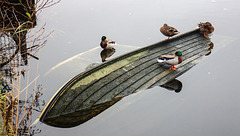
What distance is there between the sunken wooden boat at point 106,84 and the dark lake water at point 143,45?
25 centimetres

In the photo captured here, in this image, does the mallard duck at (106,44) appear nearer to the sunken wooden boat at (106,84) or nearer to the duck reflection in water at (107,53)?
the duck reflection in water at (107,53)

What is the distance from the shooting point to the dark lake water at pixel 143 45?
25.2 feet

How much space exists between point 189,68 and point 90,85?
479 cm

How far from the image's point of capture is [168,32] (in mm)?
11141

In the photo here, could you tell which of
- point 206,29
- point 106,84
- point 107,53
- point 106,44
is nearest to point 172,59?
point 106,84

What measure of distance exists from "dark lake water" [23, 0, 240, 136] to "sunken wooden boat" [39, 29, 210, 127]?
252 mm

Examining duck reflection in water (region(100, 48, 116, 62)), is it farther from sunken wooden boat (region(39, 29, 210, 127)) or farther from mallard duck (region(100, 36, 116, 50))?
sunken wooden boat (region(39, 29, 210, 127))

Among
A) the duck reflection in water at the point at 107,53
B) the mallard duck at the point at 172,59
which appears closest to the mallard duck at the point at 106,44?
the duck reflection in water at the point at 107,53

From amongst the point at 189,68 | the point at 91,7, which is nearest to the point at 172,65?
the point at 189,68

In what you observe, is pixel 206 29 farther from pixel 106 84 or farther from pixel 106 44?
pixel 106 84

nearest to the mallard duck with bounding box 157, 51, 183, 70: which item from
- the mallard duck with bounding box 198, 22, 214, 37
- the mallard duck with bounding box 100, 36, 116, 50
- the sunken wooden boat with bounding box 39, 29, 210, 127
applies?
the sunken wooden boat with bounding box 39, 29, 210, 127

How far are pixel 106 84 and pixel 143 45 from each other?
7298 millimetres

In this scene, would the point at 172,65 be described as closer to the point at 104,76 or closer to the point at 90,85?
the point at 104,76

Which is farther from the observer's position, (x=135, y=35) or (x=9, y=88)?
(x=135, y=35)
